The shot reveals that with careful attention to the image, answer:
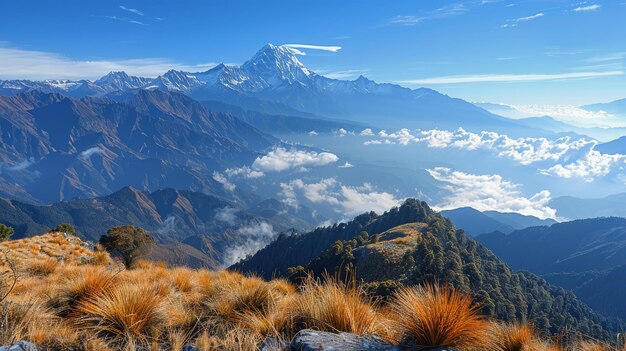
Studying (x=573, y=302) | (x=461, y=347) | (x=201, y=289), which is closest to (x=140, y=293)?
(x=201, y=289)

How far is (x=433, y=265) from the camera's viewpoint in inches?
2156

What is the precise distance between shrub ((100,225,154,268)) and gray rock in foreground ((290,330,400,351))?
22470 mm

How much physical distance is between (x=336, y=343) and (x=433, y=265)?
54.3 metres

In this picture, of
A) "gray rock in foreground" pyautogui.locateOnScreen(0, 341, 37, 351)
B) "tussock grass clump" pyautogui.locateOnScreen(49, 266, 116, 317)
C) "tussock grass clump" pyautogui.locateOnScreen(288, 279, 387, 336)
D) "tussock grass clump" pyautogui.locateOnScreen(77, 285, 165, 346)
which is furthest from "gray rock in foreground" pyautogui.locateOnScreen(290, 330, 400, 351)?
"tussock grass clump" pyautogui.locateOnScreen(49, 266, 116, 317)

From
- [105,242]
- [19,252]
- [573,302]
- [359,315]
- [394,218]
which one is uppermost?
[359,315]

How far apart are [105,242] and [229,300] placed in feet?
72.3

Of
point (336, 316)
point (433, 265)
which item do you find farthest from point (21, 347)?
point (433, 265)

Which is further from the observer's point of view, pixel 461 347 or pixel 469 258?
pixel 469 258

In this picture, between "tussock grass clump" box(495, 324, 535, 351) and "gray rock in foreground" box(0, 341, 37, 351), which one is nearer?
"gray rock in foreground" box(0, 341, 37, 351)

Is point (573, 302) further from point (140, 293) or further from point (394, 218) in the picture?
point (140, 293)

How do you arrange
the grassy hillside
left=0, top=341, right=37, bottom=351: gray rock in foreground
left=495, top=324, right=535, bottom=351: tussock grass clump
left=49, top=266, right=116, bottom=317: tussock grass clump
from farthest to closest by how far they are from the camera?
1. left=49, top=266, right=116, bottom=317: tussock grass clump
2. left=495, top=324, right=535, bottom=351: tussock grass clump
3. the grassy hillside
4. left=0, top=341, right=37, bottom=351: gray rock in foreground

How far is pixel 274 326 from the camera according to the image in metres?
6.22

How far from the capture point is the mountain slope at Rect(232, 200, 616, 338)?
2117 inches

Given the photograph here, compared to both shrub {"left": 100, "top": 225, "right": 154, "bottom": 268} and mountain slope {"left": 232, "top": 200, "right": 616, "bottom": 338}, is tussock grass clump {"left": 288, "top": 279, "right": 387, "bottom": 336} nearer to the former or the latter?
mountain slope {"left": 232, "top": 200, "right": 616, "bottom": 338}
